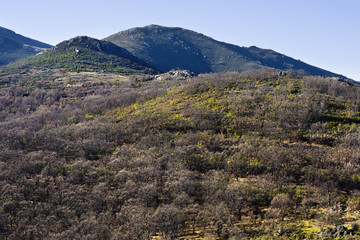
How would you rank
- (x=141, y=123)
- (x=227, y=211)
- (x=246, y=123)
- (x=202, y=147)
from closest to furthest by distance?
(x=227, y=211) < (x=202, y=147) < (x=246, y=123) < (x=141, y=123)

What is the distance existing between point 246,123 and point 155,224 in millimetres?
46233

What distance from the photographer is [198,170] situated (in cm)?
5509

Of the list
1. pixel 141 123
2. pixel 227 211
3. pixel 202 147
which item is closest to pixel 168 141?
pixel 202 147

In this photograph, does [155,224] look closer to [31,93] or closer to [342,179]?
[342,179]

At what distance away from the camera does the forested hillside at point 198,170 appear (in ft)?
114

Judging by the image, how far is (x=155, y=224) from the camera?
1367 inches

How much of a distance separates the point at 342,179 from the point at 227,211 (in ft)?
80.4

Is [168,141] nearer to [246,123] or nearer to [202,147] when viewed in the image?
[202,147]

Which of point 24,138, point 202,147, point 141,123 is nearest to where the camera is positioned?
point 202,147

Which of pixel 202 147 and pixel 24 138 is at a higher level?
pixel 202 147

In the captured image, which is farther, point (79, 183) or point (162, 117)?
point (162, 117)

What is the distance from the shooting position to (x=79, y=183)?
47.1 m

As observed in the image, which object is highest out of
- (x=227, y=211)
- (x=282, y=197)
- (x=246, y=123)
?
(x=246, y=123)

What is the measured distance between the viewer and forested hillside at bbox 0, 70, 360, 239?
34719mm
